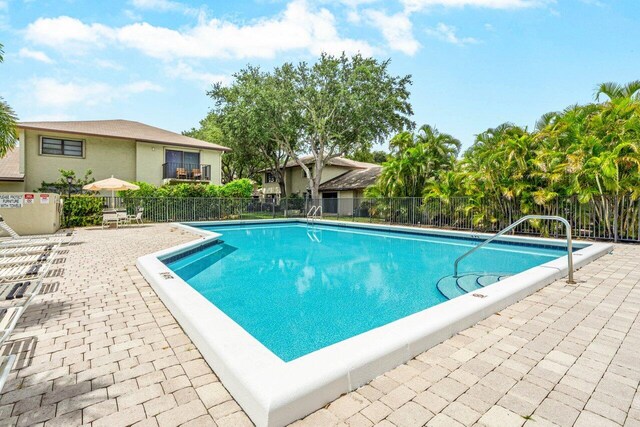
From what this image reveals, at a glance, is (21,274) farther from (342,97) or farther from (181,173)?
(342,97)

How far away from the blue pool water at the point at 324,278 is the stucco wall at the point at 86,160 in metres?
13.1

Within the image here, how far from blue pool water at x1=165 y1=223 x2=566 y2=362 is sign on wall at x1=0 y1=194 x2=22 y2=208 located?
258 inches

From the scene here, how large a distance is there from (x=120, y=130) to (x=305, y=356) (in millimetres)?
24402

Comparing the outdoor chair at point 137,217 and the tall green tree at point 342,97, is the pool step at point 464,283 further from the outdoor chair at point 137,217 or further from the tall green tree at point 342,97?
the tall green tree at point 342,97

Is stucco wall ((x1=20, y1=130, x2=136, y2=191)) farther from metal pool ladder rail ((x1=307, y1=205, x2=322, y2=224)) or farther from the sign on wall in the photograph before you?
metal pool ladder rail ((x1=307, y1=205, x2=322, y2=224))

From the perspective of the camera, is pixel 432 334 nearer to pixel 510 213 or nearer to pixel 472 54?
pixel 510 213

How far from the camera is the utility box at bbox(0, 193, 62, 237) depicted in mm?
10802

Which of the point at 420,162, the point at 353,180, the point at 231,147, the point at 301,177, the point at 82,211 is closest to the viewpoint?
the point at 82,211

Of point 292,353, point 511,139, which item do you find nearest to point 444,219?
point 511,139

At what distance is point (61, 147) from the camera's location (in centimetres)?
1959

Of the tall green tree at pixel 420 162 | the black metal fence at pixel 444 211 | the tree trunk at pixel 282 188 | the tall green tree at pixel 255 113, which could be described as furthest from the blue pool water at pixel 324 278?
the tree trunk at pixel 282 188

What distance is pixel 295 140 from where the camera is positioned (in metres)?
Result: 27.1

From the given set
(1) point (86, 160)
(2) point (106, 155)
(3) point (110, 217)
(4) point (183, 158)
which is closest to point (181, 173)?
(4) point (183, 158)

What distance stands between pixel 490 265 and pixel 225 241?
9.33 m
